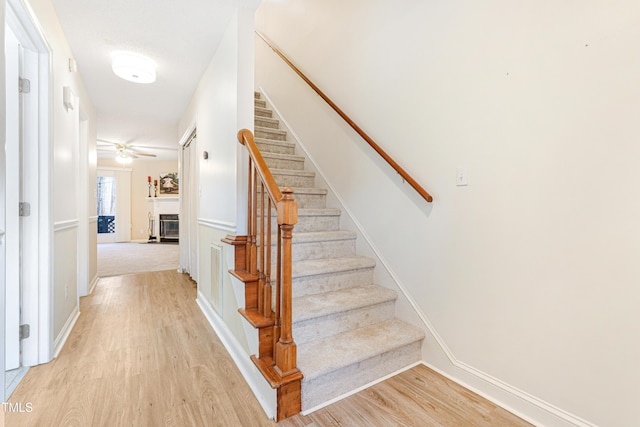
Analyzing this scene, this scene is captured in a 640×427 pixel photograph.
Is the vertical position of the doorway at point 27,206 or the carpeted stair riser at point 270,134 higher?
the carpeted stair riser at point 270,134

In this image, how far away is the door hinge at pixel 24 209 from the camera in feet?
6.08

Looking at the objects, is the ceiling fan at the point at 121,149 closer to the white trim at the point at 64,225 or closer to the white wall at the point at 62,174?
the white wall at the point at 62,174

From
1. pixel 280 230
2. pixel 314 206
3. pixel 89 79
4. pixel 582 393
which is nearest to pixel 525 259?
pixel 582 393

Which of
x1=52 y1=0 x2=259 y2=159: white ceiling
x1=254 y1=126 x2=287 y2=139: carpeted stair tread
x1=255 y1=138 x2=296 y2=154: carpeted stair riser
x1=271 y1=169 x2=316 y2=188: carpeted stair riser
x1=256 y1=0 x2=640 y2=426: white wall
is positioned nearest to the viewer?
x1=256 y1=0 x2=640 y2=426: white wall

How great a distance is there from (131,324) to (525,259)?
2994mm

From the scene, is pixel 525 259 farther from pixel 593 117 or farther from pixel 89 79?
pixel 89 79

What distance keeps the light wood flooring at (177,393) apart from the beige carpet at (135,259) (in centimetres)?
266

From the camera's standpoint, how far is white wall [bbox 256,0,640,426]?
1211 mm

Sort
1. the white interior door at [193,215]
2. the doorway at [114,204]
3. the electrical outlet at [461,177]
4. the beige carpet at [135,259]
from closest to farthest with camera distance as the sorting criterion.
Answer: the electrical outlet at [461,177] < the white interior door at [193,215] < the beige carpet at [135,259] < the doorway at [114,204]

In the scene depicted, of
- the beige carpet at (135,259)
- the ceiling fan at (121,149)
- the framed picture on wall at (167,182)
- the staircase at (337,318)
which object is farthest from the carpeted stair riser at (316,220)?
the framed picture on wall at (167,182)

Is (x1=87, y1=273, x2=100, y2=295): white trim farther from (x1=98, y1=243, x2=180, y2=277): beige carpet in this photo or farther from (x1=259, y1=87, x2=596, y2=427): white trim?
(x1=259, y1=87, x2=596, y2=427): white trim

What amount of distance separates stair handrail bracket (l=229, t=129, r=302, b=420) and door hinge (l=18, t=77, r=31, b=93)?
1.34 m

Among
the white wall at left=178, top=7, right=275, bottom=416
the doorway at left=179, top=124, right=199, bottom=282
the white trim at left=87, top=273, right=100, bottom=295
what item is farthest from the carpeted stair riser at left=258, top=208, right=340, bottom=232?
the white trim at left=87, top=273, right=100, bottom=295

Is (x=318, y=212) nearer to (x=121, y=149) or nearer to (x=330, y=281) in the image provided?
(x=330, y=281)
